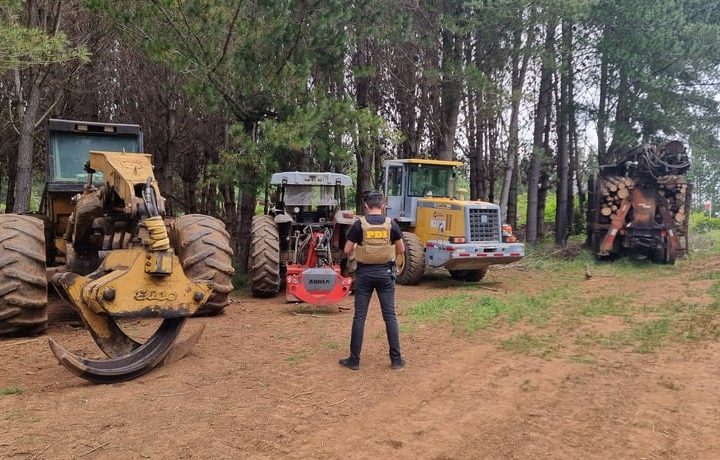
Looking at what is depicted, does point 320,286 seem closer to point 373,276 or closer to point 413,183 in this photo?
point 373,276

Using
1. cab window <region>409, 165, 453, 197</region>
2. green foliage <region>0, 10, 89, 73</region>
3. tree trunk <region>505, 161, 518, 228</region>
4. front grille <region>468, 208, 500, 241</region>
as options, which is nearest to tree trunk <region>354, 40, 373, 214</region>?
cab window <region>409, 165, 453, 197</region>

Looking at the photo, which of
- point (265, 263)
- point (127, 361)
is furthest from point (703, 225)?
point (127, 361)

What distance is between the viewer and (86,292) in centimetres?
466

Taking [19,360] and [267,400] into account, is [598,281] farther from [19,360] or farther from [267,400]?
[19,360]

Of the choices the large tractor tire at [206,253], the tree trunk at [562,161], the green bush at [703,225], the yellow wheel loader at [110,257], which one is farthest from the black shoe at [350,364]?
the green bush at [703,225]

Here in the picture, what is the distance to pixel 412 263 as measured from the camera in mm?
→ 11328

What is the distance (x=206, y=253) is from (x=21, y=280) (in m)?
1.99

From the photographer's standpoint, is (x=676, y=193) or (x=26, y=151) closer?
(x=26, y=151)

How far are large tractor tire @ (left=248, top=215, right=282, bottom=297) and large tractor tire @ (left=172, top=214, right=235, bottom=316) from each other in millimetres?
1775

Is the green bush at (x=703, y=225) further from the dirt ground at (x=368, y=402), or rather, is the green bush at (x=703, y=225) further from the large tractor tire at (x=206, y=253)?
the large tractor tire at (x=206, y=253)

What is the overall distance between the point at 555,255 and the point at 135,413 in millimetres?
14425

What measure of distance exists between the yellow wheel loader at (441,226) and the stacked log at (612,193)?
16.9 ft

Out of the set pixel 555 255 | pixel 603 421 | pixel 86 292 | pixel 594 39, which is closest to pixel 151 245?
pixel 86 292

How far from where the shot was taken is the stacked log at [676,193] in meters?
14.8
